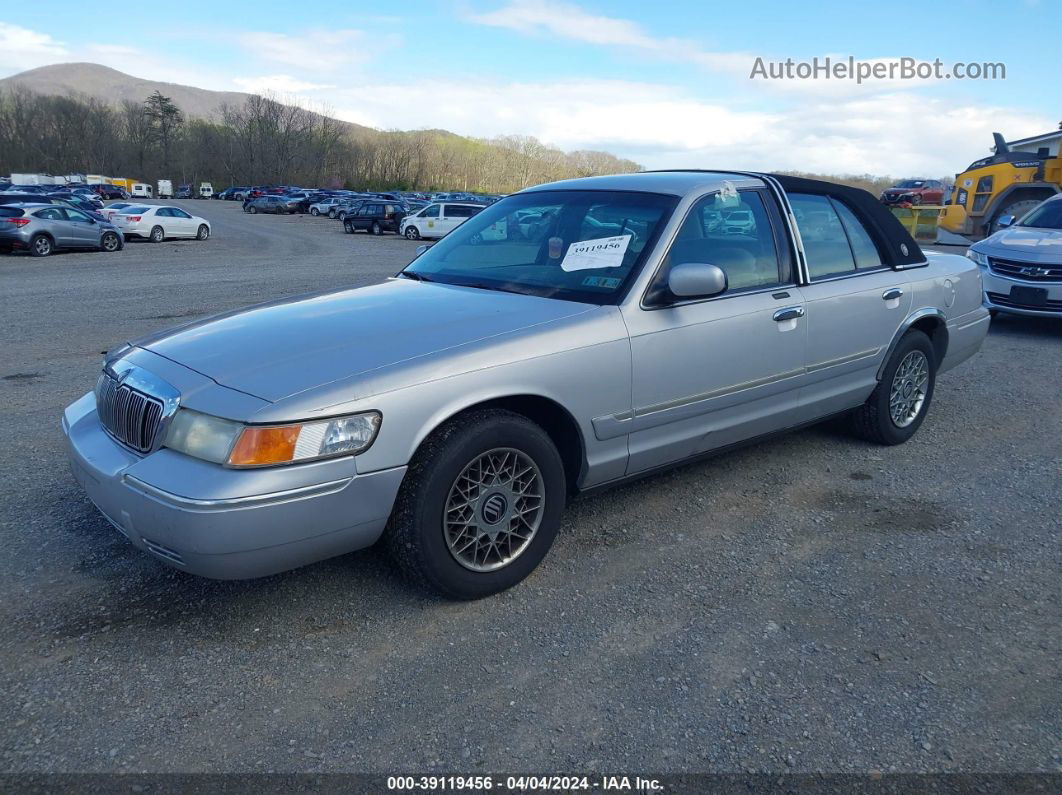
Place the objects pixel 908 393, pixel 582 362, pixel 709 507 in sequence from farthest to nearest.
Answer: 1. pixel 908 393
2. pixel 709 507
3. pixel 582 362

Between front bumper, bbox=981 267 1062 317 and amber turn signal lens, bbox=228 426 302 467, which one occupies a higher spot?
front bumper, bbox=981 267 1062 317

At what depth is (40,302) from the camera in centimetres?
1246

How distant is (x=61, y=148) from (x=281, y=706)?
13739 centimetres

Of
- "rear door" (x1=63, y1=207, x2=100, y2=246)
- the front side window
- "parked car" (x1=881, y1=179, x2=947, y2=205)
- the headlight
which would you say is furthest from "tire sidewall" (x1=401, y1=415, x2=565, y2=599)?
"parked car" (x1=881, y1=179, x2=947, y2=205)

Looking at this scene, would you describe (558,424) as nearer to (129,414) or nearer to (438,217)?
(129,414)

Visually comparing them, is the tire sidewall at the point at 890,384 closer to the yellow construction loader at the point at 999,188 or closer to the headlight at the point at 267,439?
the headlight at the point at 267,439

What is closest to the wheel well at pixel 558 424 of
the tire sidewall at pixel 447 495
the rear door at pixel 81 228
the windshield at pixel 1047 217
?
the tire sidewall at pixel 447 495

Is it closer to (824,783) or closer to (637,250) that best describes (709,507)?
(637,250)

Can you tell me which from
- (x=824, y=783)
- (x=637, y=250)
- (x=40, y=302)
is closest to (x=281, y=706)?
(x=824, y=783)

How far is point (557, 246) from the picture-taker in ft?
13.7

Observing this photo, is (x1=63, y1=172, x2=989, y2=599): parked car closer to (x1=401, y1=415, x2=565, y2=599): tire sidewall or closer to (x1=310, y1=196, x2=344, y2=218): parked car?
(x1=401, y1=415, x2=565, y2=599): tire sidewall

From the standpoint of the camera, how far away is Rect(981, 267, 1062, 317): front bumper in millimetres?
9078

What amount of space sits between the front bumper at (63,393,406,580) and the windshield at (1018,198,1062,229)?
33.0 feet

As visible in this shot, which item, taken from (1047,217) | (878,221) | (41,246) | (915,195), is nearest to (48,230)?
(41,246)
